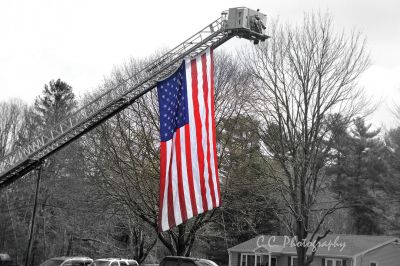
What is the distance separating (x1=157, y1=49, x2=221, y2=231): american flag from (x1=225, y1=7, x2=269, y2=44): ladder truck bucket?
346 centimetres

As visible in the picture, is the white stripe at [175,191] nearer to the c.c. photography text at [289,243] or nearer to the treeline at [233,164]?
the treeline at [233,164]

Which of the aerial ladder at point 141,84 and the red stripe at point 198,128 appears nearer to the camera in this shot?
A: the red stripe at point 198,128

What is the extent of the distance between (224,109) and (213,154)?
16.6m

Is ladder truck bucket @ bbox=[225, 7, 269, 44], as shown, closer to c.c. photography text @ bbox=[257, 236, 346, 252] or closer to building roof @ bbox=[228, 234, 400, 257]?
c.c. photography text @ bbox=[257, 236, 346, 252]

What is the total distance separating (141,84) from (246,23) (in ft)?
14.5

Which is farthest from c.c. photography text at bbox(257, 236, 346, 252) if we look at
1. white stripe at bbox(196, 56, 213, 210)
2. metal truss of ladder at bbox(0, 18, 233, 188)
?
white stripe at bbox(196, 56, 213, 210)

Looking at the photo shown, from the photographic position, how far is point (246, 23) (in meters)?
19.5

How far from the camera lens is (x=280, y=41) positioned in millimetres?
26312

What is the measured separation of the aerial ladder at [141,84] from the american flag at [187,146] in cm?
374

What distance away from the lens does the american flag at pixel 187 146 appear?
47.3ft

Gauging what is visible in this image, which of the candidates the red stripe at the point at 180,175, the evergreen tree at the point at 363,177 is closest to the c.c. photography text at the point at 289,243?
the evergreen tree at the point at 363,177

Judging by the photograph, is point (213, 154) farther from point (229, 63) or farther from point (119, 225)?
point (119, 225)

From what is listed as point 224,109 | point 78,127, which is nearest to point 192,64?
point 78,127

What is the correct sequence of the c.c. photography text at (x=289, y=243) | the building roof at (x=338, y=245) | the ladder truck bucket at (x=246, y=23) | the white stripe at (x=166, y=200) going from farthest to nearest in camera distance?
the c.c. photography text at (x=289, y=243) < the building roof at (x=338, y=245) < the ladder truck bucket at (x=246, y=23) < the white stripe at (x=166, y=200)
